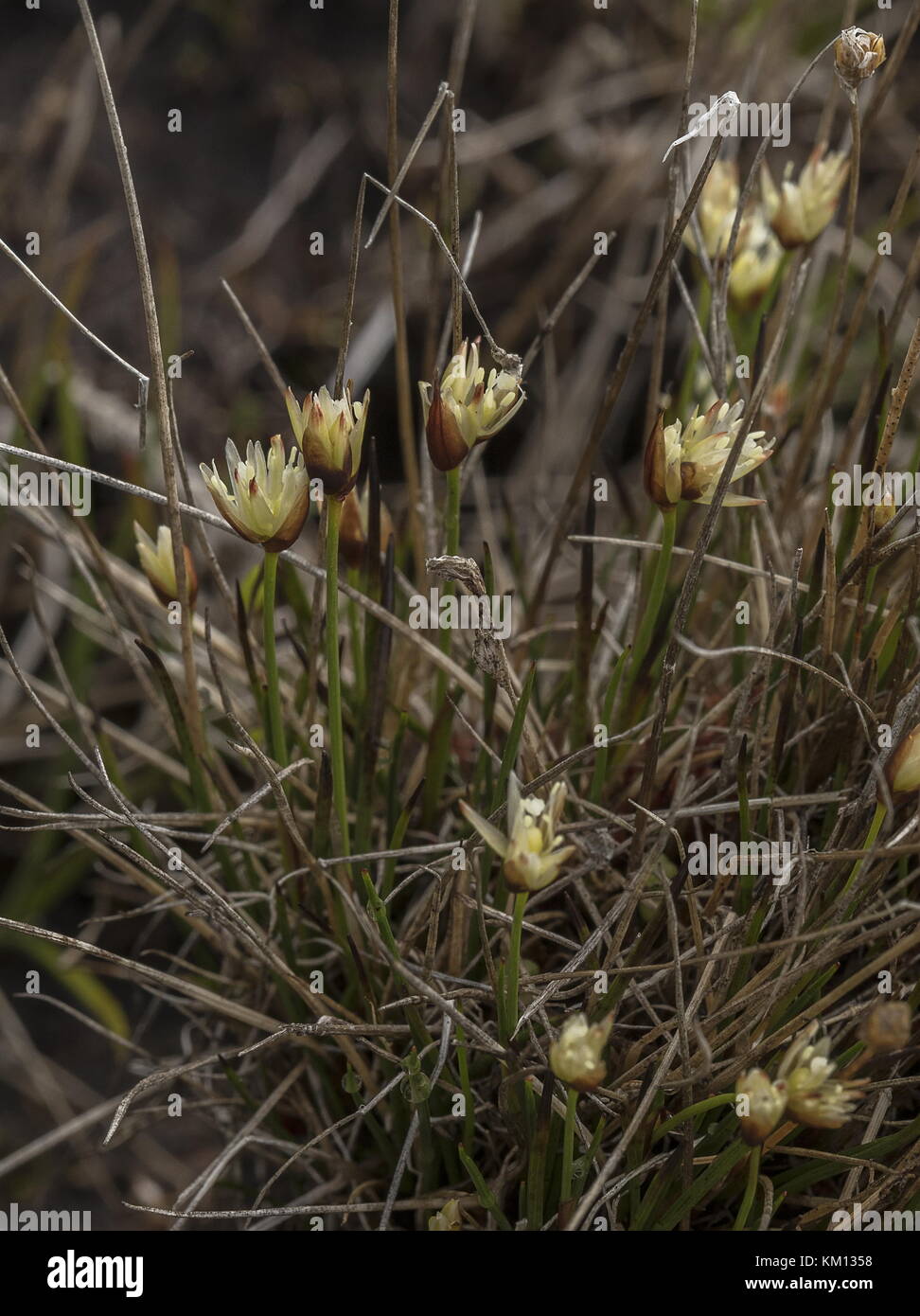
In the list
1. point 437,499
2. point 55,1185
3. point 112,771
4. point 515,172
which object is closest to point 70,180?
point 515,172

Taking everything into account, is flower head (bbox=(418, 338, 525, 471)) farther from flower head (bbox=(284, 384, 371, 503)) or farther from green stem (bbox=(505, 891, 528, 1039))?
green stem (bbox=(505, 891, 528, 1039))

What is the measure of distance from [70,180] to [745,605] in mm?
1147

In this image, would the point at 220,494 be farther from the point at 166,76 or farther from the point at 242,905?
the point at 166,76

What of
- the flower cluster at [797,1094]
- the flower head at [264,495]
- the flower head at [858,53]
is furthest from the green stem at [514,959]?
the flower head at [858,53]

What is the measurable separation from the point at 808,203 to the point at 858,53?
0.13 meters

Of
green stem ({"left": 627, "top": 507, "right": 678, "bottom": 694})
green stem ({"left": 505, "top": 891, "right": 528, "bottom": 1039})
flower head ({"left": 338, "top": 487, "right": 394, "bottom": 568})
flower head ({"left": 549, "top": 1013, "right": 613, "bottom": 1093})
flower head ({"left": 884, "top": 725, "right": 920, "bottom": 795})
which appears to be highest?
flower head ({"left": 338, "top": 487, "right": 394, "bottom": 568})

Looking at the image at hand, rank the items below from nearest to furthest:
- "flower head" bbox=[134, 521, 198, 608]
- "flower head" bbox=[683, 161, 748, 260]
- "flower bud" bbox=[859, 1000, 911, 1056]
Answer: "flower bud" bbox=[859, 1000, 911, 1056] < "flower head" bbox=[134, 521, 198, 608] < "flower head" bbox=[683, 161, 748, 260]

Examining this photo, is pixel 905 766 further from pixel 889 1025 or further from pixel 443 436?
pixel 443 436

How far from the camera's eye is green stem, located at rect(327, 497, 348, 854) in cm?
55

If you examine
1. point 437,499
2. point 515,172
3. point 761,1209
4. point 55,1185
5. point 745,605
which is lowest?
point 55,1185

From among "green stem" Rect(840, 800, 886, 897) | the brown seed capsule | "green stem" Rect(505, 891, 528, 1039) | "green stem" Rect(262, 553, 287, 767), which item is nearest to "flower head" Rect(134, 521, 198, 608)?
"green stem" Rect(262, 553, 287, 767)

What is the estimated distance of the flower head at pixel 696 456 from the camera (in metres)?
0.55

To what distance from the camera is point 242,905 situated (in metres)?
0.73

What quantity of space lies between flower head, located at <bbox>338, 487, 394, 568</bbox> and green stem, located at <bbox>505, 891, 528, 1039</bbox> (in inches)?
11.4
